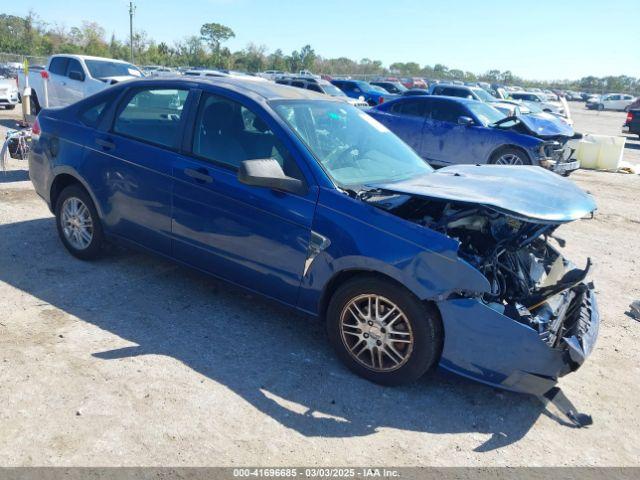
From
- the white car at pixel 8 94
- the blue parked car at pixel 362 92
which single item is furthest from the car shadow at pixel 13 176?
the blue parked car at pixel 362 92

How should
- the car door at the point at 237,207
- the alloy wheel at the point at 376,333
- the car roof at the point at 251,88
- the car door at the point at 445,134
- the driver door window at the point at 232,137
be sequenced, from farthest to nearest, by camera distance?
the car door at the point at 445,134 < the car roof at the point at 251,88 < the driver door window at the point at 232,137 < the car door at the point at 237,207 < the alloy wheel at the point at 376,333

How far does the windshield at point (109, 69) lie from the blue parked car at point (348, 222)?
33.2 feet

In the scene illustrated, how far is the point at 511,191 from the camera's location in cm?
346

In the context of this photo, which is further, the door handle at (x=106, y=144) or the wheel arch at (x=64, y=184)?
the wheel arch at (x=64, y=184)

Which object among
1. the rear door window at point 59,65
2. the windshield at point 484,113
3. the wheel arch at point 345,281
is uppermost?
the rear door window at point 59,65

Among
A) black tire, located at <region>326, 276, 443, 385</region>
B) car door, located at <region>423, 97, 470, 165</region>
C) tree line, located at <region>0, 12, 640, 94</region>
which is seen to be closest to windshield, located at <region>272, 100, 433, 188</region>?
black tire, located at <region>326, 276, 443, 385</region>

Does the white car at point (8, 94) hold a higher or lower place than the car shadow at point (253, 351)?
higher

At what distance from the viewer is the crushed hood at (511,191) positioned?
317 centimetres

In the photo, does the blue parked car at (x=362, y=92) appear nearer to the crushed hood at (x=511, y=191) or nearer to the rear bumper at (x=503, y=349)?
the crushed hood at (x=511, y=191)

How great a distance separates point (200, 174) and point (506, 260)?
7.55 feet

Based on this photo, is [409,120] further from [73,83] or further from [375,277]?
[375,277]

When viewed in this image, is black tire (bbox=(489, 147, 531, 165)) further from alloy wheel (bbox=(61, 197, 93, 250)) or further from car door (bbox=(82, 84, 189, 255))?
alloy wheel (bbox=(61, 197, 93, 250))

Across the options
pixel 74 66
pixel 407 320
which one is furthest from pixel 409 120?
pixel 407 320

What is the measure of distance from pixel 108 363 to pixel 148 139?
1898 millimetres
